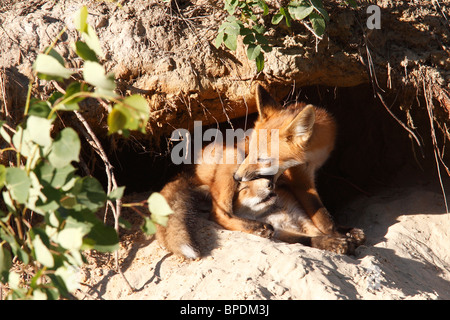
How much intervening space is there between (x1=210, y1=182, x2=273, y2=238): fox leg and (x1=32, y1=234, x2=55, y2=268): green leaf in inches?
72.8

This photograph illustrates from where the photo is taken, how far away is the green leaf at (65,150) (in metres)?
1.79

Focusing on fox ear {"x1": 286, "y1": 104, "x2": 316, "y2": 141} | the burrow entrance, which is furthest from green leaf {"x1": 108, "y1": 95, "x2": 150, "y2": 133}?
the burrow entrance

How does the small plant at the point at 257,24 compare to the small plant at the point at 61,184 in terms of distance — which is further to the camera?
the small plant at the point at 257,24

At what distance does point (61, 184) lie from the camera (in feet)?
6.05

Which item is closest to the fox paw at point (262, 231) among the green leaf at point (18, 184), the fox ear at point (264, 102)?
the fox ear at point (264, 102)

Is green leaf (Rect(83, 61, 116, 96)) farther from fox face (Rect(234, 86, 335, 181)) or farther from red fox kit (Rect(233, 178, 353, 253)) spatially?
red fox kit (Rect(233, 178, 353, 253))

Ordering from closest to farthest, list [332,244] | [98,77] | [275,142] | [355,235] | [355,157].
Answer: [98,77]
[332,244]
[355,235]
[275,142]
[355,157]

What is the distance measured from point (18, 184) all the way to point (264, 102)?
2.33 metres

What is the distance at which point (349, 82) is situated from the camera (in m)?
3.83

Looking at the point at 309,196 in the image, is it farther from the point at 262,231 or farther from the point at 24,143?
the point at 24,143

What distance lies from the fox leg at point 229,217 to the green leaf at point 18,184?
1905mm

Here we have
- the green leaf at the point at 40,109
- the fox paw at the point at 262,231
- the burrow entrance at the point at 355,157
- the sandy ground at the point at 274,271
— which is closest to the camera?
the green leaf at the point at 40,109

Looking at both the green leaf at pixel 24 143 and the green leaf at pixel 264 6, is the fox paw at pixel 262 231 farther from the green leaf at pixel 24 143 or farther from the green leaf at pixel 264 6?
the green leaf at pixel 24 143

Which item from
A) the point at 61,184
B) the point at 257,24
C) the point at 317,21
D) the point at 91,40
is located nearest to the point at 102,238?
the point at 61,184
